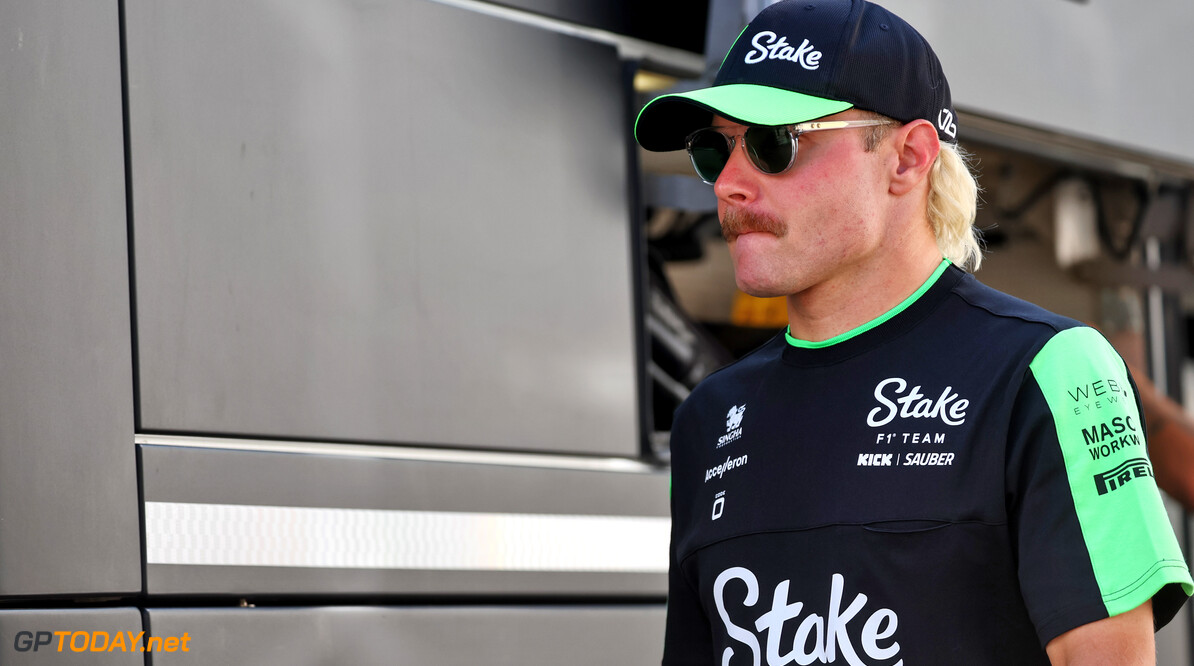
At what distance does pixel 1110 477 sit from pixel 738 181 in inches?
22.4

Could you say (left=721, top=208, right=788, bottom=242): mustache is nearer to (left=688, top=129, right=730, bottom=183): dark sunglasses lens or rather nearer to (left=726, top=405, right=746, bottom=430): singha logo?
(left=688, top=129, right=730, bottom=183): dark sunglasses lens

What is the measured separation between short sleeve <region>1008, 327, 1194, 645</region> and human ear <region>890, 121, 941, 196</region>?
1.09 ft

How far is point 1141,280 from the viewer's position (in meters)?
3.77

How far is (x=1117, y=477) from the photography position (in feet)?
4.32

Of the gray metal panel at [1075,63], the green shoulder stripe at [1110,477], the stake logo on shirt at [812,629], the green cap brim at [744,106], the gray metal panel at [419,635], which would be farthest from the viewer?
the gray metal panel at [1075,63]

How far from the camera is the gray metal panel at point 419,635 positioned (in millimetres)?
1820

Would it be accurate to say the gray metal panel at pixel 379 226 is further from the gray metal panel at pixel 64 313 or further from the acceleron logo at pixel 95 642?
the acceleron logo at pixel 95 642

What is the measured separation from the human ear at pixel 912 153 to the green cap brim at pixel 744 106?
3.9 inches

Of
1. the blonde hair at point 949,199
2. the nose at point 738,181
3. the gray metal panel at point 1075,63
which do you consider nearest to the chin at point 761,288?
the nose at point 738,181

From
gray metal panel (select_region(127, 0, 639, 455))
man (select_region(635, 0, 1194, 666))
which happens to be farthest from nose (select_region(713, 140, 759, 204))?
gray metal panel (select_region(127, 0, 639, 455))

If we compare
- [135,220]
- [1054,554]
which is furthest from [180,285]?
[1054,554]

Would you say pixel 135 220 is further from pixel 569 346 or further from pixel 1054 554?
pixel 1054 554

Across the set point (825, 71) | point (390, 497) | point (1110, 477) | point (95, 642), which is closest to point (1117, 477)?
point (1110, 477)

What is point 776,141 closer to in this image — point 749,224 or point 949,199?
point 749,224
